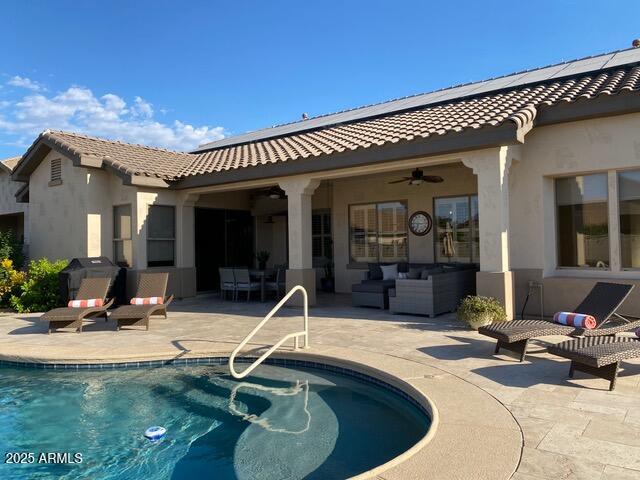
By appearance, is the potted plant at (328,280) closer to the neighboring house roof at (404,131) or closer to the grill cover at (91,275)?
the neighboring house roof at (404,131)

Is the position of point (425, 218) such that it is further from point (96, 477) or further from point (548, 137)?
point (96, 477)

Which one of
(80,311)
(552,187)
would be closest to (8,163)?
(80,311)

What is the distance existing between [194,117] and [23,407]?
17808mm

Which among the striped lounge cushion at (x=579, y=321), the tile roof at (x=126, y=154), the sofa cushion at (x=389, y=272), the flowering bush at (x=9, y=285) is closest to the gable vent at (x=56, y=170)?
the tile roof at (x=126, y=154)

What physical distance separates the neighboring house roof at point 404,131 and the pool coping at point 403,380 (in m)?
4.79

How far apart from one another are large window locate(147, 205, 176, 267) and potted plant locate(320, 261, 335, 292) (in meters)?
4.86

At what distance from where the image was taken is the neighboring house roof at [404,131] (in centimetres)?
891

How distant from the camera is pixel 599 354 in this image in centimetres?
493

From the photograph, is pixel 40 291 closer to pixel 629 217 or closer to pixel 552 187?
pixel 552 187

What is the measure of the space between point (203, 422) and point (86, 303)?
610 centimetres

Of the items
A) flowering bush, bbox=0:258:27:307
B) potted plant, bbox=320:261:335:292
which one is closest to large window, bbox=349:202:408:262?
potted plant, bbox=320:261:335:292

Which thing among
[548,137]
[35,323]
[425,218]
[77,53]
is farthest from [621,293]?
[77,53]

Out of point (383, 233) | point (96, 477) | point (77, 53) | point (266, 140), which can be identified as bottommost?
point (96, 477)

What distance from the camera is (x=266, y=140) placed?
17609 mm
